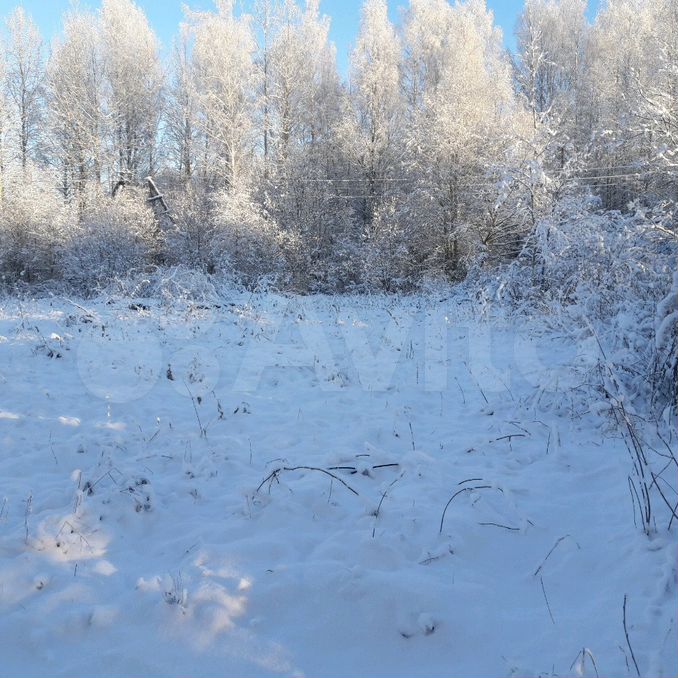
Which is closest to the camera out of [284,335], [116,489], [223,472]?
[116,489]

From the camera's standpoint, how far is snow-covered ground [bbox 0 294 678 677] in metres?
2.04

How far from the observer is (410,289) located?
1692cm

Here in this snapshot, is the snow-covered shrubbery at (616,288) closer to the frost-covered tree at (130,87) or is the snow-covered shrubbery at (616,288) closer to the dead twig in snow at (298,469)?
the dead twig in snow at (298,469)

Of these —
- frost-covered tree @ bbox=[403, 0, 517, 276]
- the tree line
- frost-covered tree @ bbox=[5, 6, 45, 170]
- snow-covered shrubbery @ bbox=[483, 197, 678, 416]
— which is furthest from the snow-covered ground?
frost-covered tree @ bbox=[5, 6, 45, 170]

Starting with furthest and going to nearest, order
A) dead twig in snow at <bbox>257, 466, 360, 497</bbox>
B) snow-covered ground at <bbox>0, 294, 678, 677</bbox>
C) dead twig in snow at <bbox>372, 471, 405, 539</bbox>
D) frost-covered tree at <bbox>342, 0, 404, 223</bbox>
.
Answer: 1. frost-covered tree at <bbox>342, 0, 404, 223</bbox>
2. dead twig in snow at <bbox>257, 466, 360, 497</bbox>
3. dead twig in snow at <bbox>372, 471, 405, 539</bbox>
4. snow-covered ground at <bbox>0, 294, 678, 677</bbox>

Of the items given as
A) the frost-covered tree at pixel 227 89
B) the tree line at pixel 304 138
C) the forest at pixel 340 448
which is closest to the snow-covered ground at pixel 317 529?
the forest at pixel 340 448

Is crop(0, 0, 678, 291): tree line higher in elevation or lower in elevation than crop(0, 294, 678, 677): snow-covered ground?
higher

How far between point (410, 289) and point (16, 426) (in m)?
14.0

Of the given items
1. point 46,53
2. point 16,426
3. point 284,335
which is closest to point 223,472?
point 16,426

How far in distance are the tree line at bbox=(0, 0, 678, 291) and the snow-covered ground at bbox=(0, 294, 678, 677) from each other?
852 centimetres

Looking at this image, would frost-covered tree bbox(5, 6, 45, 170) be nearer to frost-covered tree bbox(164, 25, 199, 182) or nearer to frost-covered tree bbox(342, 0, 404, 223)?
frost-covered tree bbox(164, 25, 199, 182)

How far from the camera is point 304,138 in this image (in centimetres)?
2227

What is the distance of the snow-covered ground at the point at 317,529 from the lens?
6.68 ft

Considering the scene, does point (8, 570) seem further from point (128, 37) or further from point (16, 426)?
point (128, 37)
